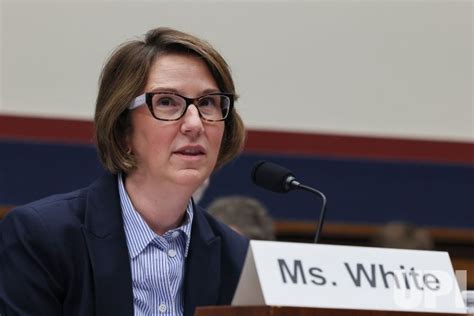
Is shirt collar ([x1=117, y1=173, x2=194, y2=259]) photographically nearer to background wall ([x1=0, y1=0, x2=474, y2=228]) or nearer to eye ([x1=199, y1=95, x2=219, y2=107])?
eye ([x1=199, y1=95, x2=219, y2=107])

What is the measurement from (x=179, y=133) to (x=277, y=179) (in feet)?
1.00

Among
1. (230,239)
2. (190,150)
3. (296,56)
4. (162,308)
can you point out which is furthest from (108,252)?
(296,56)

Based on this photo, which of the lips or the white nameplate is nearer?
the white nameplate

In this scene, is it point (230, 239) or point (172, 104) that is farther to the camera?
point (230, 239)

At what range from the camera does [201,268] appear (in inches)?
111

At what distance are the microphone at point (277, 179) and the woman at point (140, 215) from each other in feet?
0.41

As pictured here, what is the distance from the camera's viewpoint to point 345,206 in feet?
20.7

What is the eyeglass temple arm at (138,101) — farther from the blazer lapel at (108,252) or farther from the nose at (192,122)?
the blazer lapel at (108,252)

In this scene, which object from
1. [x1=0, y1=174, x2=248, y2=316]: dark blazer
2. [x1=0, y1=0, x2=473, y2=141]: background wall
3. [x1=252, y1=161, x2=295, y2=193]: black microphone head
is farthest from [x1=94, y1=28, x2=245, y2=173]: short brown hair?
[x1=0, y1=0, x2=473, y2=141]: background wall

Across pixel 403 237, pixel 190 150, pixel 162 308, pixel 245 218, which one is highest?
pixel 190 150

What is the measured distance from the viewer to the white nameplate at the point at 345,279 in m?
2.23

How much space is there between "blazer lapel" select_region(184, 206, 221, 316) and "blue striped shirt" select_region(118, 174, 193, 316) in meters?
0.02

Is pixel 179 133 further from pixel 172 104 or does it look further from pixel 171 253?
pixel 171 253

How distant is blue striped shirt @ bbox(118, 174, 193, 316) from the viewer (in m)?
2.71
